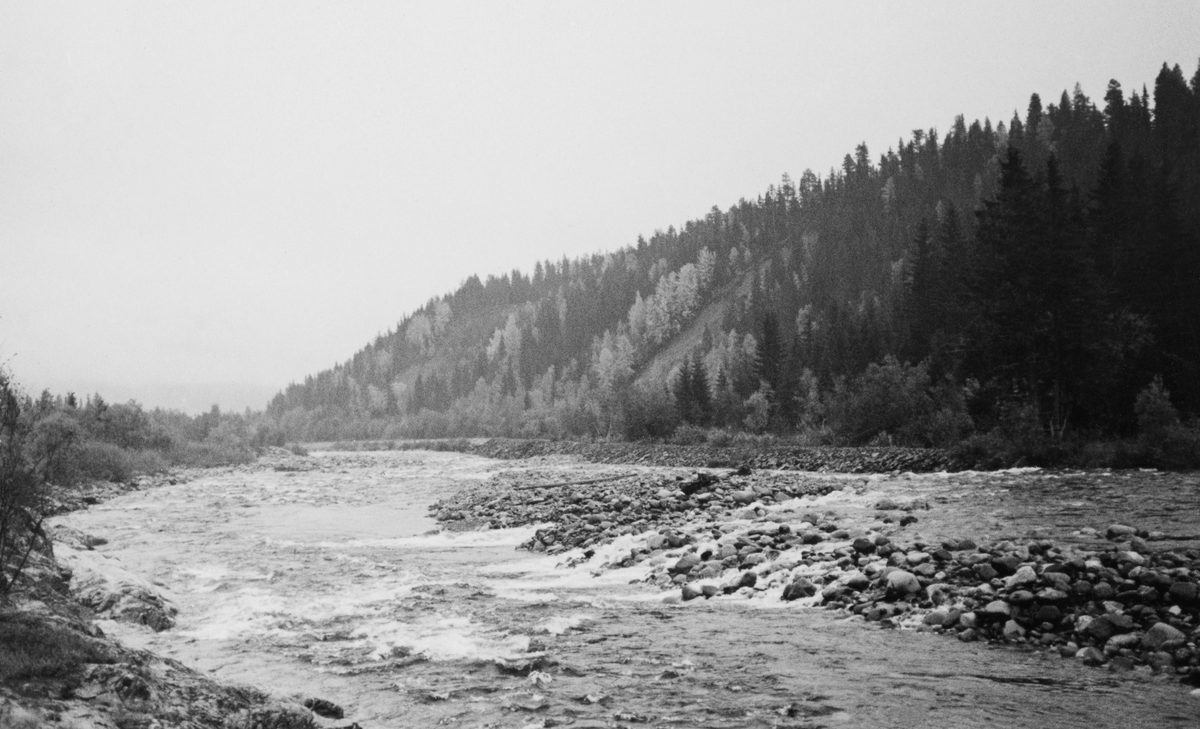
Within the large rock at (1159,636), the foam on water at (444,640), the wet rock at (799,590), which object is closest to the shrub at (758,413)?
the wet rock at (799,590)

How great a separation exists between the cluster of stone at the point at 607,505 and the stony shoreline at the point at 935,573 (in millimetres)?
109

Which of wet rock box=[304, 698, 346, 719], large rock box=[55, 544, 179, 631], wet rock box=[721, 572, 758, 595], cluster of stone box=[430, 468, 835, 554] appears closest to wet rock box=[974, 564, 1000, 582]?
wet rock box=[721, 572, 758, 595]

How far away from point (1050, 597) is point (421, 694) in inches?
314

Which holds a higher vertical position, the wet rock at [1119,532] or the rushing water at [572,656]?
the wet rock at [1119,532]

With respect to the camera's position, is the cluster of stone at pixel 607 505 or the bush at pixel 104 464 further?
the bush at pixel 104 464

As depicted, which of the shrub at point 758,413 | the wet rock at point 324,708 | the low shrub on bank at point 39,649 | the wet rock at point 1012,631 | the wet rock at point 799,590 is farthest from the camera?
the shrub at point 758,413

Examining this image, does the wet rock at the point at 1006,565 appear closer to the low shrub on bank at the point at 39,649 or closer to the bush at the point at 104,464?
the low shrub on bank at the point at 39,649

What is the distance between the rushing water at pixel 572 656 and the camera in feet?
20.9

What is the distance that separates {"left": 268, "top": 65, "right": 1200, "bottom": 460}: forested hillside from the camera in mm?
35406

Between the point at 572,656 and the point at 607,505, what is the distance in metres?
13.1

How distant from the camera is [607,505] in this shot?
70.2 ft

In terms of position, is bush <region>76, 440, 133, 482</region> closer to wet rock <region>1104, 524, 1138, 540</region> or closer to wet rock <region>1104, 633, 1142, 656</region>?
wet rock <region>1104, 633, 1142, 656</region>

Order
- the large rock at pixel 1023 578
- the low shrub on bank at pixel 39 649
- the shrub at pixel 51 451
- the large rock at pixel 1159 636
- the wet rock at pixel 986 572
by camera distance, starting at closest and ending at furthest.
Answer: the low shrub on bank at pixel 39 649
the shrub at pixel 51 451
the large rock at pixel 1159 636
the large rock at pixel 1023 578
the wet rock at pixel 986 572

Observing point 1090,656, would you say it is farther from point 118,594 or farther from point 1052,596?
point 118,594
